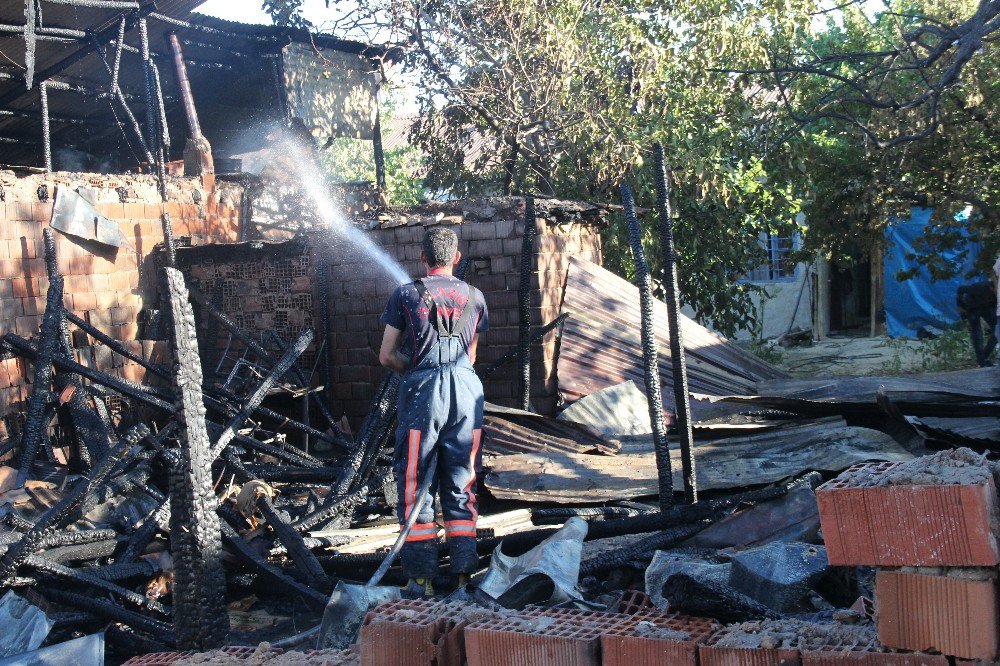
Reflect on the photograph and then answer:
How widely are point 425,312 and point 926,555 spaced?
2712 mm

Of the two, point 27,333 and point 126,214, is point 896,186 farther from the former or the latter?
point 27,333

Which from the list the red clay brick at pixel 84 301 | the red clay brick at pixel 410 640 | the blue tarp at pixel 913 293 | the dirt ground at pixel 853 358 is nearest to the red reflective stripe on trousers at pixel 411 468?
the red clay brick at pixel 410 640

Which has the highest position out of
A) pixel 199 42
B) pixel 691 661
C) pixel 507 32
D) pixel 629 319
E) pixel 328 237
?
pixel 199 42

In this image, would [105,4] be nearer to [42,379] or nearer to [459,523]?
[42,379]

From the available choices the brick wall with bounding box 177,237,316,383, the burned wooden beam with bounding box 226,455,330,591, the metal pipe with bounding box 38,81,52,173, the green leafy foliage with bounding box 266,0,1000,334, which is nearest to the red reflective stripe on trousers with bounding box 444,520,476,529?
the burned wooden beam with bounding box 226,455,330,591


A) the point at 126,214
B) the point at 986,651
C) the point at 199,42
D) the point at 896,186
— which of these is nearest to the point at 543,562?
the point at 986,651

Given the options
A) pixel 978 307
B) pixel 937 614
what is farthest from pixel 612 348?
pixel 978 307

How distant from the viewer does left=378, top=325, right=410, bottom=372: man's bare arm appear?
450cm

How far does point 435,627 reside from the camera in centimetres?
273

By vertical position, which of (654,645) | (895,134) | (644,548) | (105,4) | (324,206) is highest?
(105,4)

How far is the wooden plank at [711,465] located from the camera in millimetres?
4656

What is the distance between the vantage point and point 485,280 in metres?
7.48

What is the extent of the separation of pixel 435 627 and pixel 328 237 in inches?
224

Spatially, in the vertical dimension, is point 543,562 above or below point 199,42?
below
